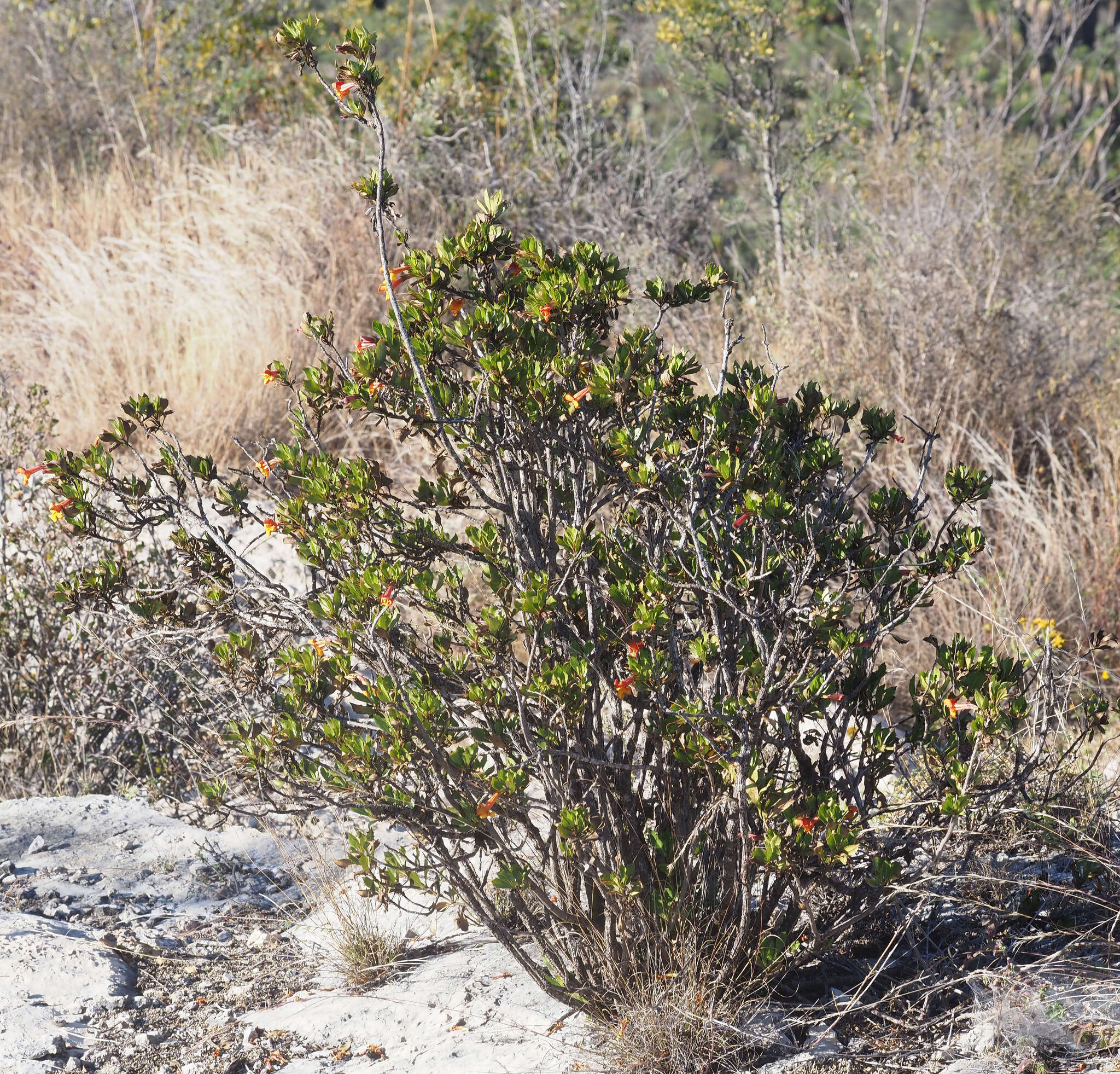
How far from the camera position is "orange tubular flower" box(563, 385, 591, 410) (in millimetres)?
2057

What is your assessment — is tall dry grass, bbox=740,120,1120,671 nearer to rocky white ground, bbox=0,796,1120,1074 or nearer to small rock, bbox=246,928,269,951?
rocky white ground, bbox=0,796,1120,1074

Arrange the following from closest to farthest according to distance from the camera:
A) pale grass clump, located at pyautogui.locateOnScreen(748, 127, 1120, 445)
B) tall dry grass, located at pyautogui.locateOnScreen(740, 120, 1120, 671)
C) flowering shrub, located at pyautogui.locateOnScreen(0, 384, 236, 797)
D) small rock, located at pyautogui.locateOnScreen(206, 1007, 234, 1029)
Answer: small rock, located at pyautogui.locateOnScreen(206, 1007, 234, 1029), flowering shrub, located at pyautogui.locateOnScreen(0, 384, 236, 797), tall dry grass, located at pyautogui.locateOnScreen(740, 120, 1120, 671), pale grass clump, located at pyautogui.locateOnScreen(748, 127, 1120, 445)

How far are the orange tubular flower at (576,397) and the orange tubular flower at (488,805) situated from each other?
0.71 meters

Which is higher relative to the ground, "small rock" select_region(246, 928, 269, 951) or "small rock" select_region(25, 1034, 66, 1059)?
"small rock" select_region(246, 928, 269, 951)

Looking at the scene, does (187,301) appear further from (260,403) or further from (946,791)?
(946,791)

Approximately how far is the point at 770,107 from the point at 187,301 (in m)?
4.28

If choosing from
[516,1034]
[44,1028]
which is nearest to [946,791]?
[516,1034]

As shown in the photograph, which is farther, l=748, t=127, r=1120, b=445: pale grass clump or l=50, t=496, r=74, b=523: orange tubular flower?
l=748, t=127, r=1120, b=445: pale grass clump

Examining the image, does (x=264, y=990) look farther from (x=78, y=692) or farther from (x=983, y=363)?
(x=983, y=363)

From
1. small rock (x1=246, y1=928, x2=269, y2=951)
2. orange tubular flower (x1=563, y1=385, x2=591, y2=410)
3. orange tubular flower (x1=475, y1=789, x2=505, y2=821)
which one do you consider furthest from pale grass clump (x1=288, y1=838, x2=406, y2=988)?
orange tubular flower (x1=563, y1=385, x2=591, y2=410)

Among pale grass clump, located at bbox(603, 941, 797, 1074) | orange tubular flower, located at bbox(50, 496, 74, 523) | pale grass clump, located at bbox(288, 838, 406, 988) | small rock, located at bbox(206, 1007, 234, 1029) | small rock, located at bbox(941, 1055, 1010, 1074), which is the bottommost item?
small rock, located at bbox(941, 1055, 1010, 1074)

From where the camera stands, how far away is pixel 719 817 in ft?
7.63

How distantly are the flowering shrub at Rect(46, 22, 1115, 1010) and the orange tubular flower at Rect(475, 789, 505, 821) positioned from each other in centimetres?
2

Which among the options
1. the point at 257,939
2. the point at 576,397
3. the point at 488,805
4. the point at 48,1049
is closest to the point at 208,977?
the point at 257,939
